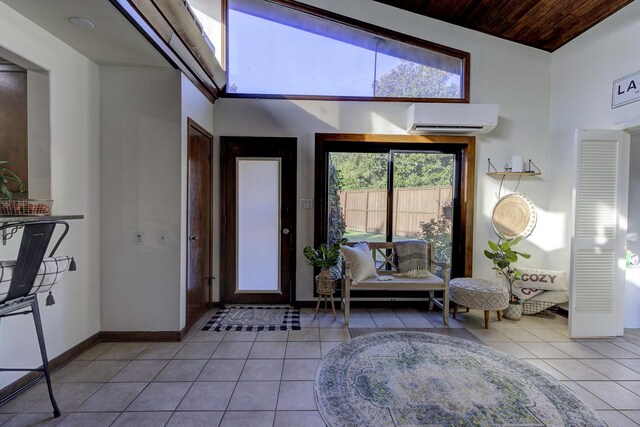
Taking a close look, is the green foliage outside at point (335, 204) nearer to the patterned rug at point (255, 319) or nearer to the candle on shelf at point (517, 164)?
the patterned rug at point (255, 319)

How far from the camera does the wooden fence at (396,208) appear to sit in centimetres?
407

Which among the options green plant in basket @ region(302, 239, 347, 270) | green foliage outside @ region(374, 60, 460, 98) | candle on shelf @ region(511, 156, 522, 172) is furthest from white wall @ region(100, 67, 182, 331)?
candle on shelf @ region(511, 156, 522, 172)

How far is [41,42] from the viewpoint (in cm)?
229

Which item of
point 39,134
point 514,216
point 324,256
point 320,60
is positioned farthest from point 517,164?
point 39,134

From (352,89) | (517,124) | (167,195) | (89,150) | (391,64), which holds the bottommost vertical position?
(167,195)

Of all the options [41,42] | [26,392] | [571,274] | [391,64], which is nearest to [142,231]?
[26,392]

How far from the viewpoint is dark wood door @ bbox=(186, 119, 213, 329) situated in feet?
10.5

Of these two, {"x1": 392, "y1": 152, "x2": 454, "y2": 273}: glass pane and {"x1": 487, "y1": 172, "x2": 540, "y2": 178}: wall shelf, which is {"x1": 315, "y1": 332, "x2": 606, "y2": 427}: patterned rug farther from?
{"x1": 487, "y1": 172, "x2": 540, "y2": 178}: wall shelf

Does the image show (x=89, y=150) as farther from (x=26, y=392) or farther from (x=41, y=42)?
(x=26, y=392)

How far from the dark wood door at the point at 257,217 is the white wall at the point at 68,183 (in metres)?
1.40

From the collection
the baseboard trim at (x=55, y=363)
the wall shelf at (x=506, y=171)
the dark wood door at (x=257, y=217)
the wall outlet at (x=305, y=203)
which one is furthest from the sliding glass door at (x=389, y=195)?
the baseboard trim at (x=55, y=363)

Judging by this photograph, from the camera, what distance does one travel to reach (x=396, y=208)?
408cm

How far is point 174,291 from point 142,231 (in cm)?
65

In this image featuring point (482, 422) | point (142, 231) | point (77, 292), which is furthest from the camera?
point (142, 231)
